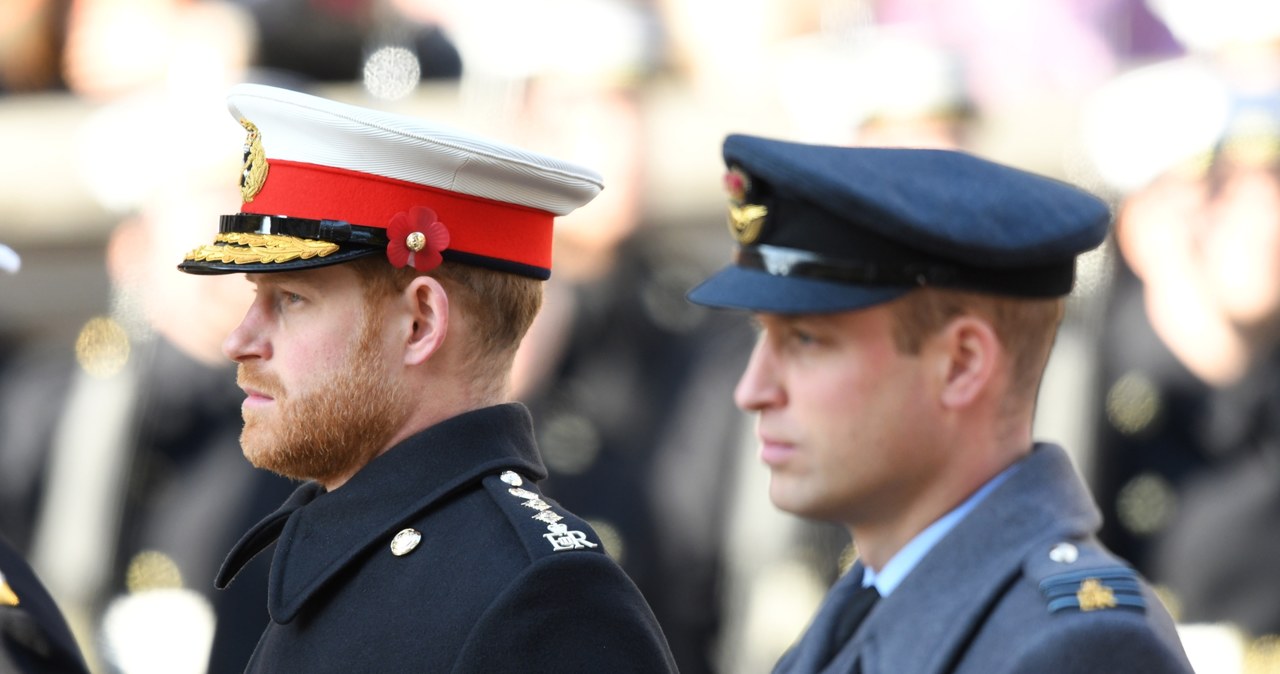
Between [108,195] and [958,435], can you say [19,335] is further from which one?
[958,435]

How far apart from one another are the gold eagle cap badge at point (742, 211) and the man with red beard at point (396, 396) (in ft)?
1.00

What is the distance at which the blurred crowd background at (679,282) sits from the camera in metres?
4.82

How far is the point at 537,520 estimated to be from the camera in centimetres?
246

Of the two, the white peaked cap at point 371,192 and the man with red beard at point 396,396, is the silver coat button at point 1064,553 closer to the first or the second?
the man with red beard at point 396,396

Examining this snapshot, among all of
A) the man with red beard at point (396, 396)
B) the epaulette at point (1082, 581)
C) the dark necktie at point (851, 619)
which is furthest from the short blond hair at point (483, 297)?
the epaulette at point (1082, 581)

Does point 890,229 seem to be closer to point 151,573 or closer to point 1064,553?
point 1064,553

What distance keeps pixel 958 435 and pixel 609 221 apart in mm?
3419

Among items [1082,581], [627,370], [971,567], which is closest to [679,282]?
[627,370]

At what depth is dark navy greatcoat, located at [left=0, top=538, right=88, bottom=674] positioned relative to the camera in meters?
2.67

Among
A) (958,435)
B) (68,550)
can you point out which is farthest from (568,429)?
(958,435)

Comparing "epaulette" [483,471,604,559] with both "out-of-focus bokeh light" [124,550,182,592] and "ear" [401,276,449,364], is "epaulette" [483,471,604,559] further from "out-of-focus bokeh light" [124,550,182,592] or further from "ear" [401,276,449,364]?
"out-of-focus bokeh light" [124,550,182,592]

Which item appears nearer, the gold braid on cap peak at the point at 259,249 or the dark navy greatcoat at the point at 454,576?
the dark navy greatcoat at the point at 454,576

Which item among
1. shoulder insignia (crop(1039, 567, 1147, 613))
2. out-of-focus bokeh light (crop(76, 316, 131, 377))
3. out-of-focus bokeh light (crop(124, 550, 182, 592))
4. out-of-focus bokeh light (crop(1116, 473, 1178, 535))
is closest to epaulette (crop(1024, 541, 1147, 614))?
shoulder insignia (crop(1039, 567, 1147, 613))

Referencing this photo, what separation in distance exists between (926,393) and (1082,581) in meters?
0.26
